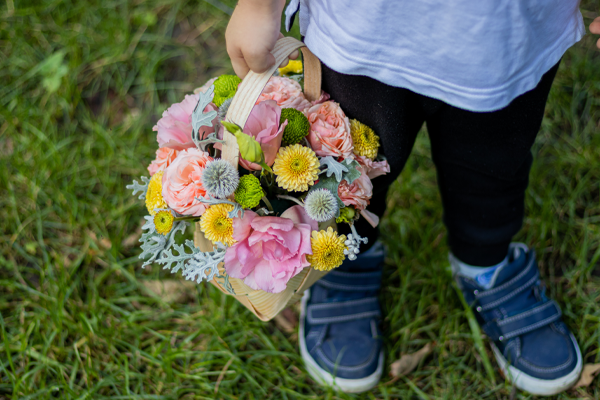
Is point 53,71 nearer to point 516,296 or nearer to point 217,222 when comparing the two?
point 217,222

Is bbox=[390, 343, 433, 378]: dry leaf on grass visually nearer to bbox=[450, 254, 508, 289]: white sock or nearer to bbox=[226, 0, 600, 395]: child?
bbox=[226, 0, 600, 395]: child

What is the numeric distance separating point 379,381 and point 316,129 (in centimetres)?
75

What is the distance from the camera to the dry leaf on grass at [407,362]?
3.86ft

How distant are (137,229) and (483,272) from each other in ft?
3.40

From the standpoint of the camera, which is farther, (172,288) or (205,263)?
(172,288)

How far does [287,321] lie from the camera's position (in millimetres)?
1290

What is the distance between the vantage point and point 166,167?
30.3 inches

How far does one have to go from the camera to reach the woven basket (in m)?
0.70

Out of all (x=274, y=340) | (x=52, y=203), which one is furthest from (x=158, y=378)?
(x=52, y=203)

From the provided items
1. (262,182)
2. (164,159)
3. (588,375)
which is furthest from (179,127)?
(588,375)

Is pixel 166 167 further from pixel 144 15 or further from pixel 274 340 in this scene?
pixel 144 15

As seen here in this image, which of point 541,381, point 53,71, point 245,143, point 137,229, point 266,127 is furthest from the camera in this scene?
point 53,71

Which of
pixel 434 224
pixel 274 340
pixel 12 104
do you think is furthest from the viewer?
pixel 12 104

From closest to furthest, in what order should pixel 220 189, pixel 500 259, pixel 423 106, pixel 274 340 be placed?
pixel 220 189
pixel 423 106
pixel 500 259
pixel 274 340
